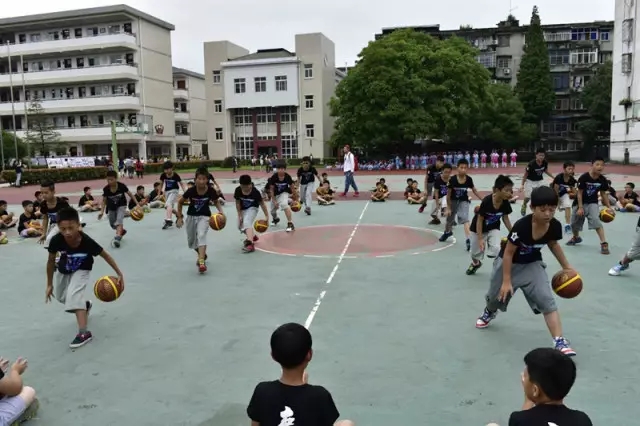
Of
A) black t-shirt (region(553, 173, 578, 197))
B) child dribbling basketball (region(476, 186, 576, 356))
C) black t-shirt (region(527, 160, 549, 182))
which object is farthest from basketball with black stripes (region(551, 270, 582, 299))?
black t-shirt (region(527, 160, 549, 182))

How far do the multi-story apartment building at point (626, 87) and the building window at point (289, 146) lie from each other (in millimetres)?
31344

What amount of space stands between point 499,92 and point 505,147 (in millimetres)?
6025

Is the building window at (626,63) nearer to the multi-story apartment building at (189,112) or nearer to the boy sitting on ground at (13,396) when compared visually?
the multi-story apartment building at (189,112)

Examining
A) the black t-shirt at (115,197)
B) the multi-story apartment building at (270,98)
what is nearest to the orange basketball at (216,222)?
the black t-shirt at (115,197)

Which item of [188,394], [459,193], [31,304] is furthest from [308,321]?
[459,193]

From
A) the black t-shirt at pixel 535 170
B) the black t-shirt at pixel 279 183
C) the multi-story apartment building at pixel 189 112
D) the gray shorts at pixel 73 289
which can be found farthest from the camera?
the multi-story apartment building at pixel 189 112

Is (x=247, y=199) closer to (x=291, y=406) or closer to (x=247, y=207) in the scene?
(x=247, y=207)

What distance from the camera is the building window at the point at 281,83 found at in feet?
201

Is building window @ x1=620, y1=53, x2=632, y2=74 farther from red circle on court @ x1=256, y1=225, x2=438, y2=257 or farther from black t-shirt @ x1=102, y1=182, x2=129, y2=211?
black t-shirt @ x1=102, y1=182, x2=129, y2=211

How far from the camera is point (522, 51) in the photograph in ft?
222

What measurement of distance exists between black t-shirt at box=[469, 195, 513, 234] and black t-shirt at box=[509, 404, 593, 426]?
5192mm

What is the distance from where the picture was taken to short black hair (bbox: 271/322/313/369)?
286cm

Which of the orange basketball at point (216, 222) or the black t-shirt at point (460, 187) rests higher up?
the black t-shirt at point (460, 187)

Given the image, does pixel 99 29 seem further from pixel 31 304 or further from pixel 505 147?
pixel 31 304
